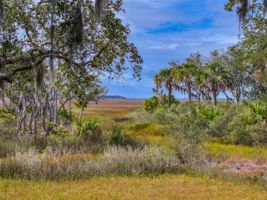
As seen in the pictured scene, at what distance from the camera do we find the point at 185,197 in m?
7.65

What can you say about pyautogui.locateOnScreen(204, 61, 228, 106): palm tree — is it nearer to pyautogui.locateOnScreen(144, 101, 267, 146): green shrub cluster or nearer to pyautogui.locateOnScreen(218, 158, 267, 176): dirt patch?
pyautogui.locateOnScreen(144, 101, 267, 146): green shrub cluster

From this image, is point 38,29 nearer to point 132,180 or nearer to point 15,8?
point 15,8

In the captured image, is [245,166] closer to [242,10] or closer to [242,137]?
[242,10]

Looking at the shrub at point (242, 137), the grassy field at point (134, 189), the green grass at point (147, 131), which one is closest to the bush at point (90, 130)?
the green grass at point (147, 131)

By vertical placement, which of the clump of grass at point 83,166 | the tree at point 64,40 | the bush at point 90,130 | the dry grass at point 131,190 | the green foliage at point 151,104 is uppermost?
the tree at point 64,40

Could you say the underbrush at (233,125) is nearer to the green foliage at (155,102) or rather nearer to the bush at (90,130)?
the bush at (90,130)

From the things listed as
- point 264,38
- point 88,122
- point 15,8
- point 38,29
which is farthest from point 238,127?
point 15,8

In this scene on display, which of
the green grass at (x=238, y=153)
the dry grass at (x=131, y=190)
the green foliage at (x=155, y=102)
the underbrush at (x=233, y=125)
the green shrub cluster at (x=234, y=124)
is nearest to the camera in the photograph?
the dry grass at (x=131, y=190)

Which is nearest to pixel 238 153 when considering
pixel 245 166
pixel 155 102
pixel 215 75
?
pixel 245 166

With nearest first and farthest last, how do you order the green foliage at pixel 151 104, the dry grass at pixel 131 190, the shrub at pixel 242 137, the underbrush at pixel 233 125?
the dry grass at pixel 131 190 → the underbrush at pixel 233 125 → the shrub at pixel 242 137 → the green foliage at pixel 151 104

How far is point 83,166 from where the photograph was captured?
10.3 m

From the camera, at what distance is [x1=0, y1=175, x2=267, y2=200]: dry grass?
7.55 m

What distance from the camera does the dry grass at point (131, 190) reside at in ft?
24.8

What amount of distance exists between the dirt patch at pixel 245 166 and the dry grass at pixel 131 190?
1.59 m
